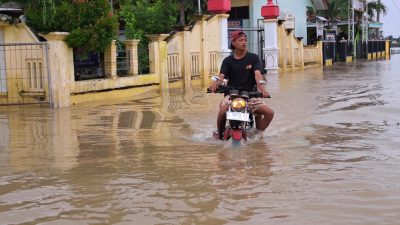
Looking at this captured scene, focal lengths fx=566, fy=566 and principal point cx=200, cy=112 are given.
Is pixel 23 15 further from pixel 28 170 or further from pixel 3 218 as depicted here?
pixel 3 218

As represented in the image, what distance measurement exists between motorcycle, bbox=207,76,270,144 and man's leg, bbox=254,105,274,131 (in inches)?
15.3

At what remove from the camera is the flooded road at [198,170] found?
4.38 meters

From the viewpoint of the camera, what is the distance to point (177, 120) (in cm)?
1012

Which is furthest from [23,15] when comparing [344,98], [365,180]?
[365,180]

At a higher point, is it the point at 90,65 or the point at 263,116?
the point at 90,65

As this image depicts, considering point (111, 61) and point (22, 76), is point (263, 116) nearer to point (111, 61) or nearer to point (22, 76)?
point (111, 61)

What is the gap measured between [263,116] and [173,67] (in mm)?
10763

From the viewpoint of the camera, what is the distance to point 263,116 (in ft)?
24.8

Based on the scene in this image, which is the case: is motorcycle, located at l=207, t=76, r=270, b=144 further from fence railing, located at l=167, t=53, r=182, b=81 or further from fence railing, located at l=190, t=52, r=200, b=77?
fence railing, located at l=190, t=52, r=200, b=77

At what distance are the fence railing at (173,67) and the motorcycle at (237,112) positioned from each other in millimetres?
10785

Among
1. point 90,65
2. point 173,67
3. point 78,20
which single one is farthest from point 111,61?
point 173,67

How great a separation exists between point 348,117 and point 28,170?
18.9 ft

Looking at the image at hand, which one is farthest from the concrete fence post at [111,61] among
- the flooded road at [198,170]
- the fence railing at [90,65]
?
Answer: the flooded road at [198,170]

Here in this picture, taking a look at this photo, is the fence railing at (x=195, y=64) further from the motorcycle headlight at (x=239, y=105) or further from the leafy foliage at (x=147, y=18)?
the motorcycle headlight at (x=239, y=105)
